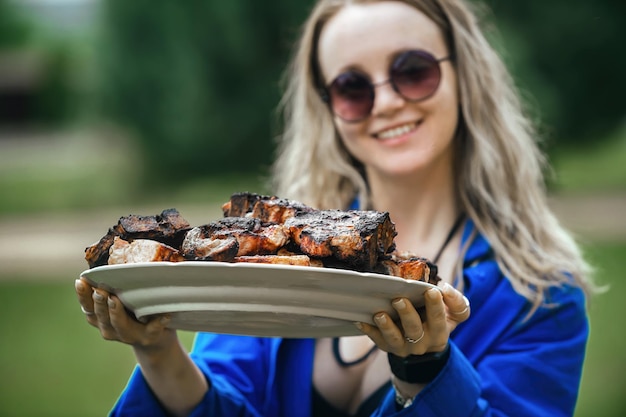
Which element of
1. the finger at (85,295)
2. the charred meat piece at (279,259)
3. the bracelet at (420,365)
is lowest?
the bracelet at (420,365)

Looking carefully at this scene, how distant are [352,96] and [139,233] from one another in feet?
3.20

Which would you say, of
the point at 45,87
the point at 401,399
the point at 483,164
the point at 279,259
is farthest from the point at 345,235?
the point at 45,87

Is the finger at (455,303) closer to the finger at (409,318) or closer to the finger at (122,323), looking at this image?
the finger at (409,318)

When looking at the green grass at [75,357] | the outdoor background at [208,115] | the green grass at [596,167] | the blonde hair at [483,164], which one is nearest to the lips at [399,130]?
the blonde hair at [483,164]

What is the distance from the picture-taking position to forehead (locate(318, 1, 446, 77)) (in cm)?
234

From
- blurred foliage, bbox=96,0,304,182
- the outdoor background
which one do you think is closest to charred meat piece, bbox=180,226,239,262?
the outdoor background

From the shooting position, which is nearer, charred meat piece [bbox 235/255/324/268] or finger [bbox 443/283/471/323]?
charred meat piece [bbox 235/255/324/268]

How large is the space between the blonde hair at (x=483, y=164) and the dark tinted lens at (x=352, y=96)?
0.31 m

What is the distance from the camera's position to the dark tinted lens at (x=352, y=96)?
2340mm

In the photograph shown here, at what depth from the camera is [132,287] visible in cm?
159

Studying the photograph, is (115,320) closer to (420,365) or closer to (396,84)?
(420,365)

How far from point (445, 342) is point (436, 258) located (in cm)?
74

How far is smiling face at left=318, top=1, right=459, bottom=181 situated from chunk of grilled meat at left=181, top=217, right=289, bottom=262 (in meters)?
0.83

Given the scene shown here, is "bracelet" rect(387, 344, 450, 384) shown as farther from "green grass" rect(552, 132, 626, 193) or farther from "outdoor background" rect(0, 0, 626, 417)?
"green grass" rect(552, 132, 626, 193)
